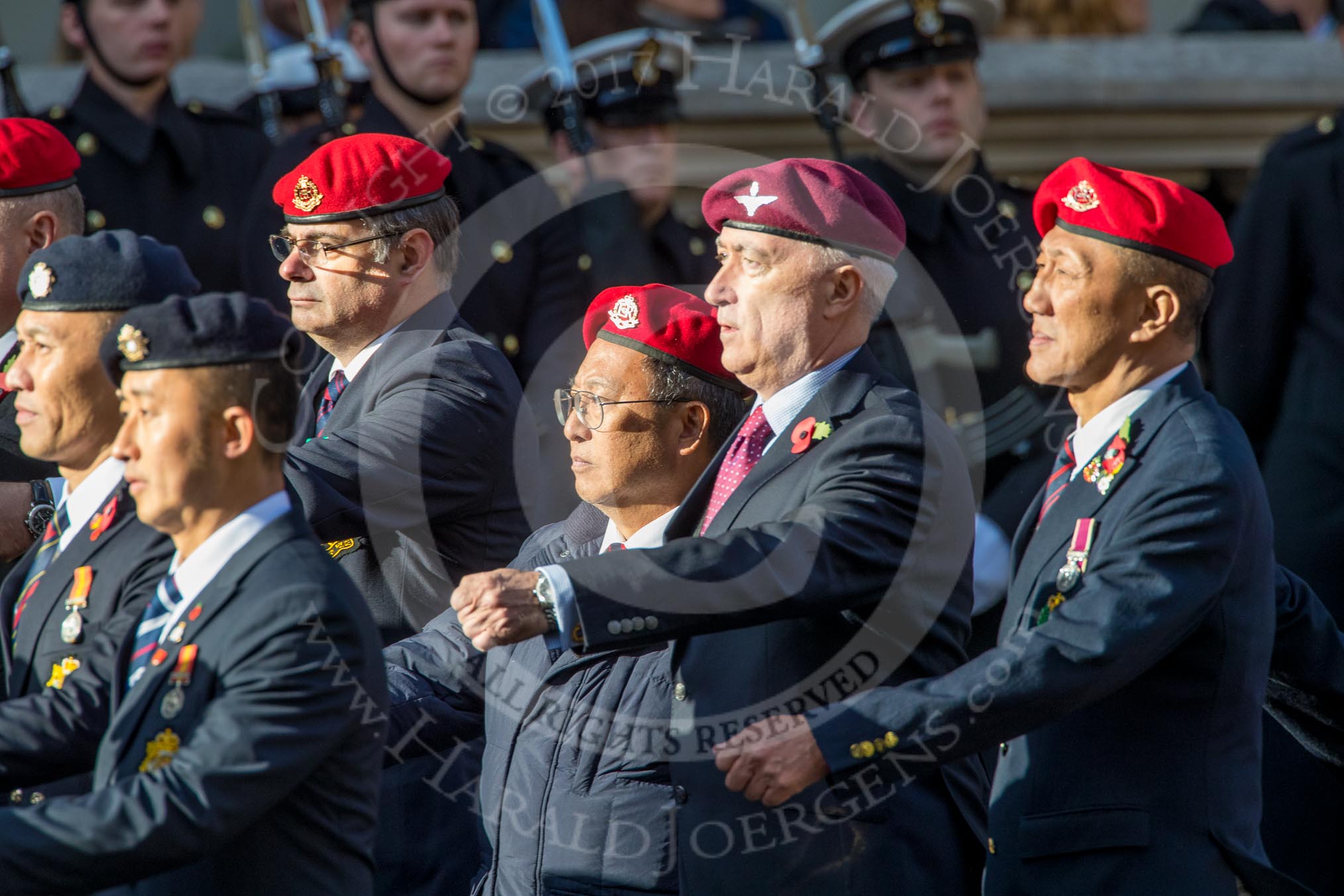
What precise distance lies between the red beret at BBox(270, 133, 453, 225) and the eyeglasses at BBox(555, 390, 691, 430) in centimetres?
69

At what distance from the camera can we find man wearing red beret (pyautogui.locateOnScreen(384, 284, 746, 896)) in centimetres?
391

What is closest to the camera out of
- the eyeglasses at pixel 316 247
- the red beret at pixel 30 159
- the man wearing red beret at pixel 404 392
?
the man wearing red beret at pixel 404 392

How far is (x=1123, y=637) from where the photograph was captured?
351 cm

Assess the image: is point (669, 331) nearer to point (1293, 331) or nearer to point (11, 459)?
point (11, 459)

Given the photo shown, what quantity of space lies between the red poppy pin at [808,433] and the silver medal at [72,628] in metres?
1.30

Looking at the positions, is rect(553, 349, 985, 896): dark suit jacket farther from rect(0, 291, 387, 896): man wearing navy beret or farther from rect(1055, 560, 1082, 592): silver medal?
rect(0, 291, 387, 896): man wearing navy beret

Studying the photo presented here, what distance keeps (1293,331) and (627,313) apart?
3.15m

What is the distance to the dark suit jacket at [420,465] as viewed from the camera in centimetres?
423

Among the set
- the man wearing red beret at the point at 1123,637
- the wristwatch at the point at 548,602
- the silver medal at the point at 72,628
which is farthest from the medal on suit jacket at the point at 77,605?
the man wearing red beret at the point at 1123,637

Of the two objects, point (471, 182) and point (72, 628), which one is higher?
point (72, 628)

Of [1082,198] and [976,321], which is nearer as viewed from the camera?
[1082,198]

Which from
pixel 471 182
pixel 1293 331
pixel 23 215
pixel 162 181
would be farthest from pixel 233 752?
pixel 1293 331

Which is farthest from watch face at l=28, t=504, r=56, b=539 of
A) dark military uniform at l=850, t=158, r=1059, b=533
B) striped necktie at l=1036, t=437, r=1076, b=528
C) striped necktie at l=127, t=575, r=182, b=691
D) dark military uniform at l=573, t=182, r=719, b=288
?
dark military uniform at l=850, t=158, r=1059, b=533

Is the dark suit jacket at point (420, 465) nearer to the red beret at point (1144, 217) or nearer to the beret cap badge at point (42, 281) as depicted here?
the beret cap badge at point (42, 281)
